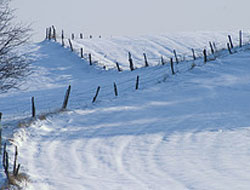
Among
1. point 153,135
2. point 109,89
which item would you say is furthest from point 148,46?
point 153,135

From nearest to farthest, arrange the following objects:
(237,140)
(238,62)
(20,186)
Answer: (20,186) → (237,140) → (238,62)

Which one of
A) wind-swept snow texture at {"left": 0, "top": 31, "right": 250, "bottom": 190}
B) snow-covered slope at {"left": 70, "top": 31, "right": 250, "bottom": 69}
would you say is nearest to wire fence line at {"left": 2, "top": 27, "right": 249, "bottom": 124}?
wind-swept snow texture at {"left": 0, "top": 31, "right": 250, "bottom": 190}

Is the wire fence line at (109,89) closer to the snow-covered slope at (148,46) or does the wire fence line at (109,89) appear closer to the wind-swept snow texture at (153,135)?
the wind-swept snow texture at (153,135)

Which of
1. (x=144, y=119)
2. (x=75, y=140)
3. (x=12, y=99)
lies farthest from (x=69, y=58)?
(x=75, y=140)

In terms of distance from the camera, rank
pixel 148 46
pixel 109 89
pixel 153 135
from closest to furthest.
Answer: pixel 153 135
pixel 109 89
pixel 148 46

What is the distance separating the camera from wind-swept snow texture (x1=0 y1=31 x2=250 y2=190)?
1059cm

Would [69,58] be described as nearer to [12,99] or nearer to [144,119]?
[12,99]

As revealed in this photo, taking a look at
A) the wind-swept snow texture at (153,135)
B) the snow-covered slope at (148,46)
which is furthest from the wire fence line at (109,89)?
the snow-covered slope at (148,46)

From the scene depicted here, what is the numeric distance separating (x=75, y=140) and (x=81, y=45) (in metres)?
32.4

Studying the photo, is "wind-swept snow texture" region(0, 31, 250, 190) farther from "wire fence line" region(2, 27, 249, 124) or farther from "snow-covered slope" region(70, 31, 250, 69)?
"snow-covered slope" region(70, 31, 250, 69)

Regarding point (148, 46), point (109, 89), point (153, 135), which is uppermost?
point (148, 46)

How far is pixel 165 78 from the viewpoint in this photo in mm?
24641

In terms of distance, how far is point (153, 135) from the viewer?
14945mm

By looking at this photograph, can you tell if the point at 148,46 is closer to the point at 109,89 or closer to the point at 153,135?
the point at 109,89
